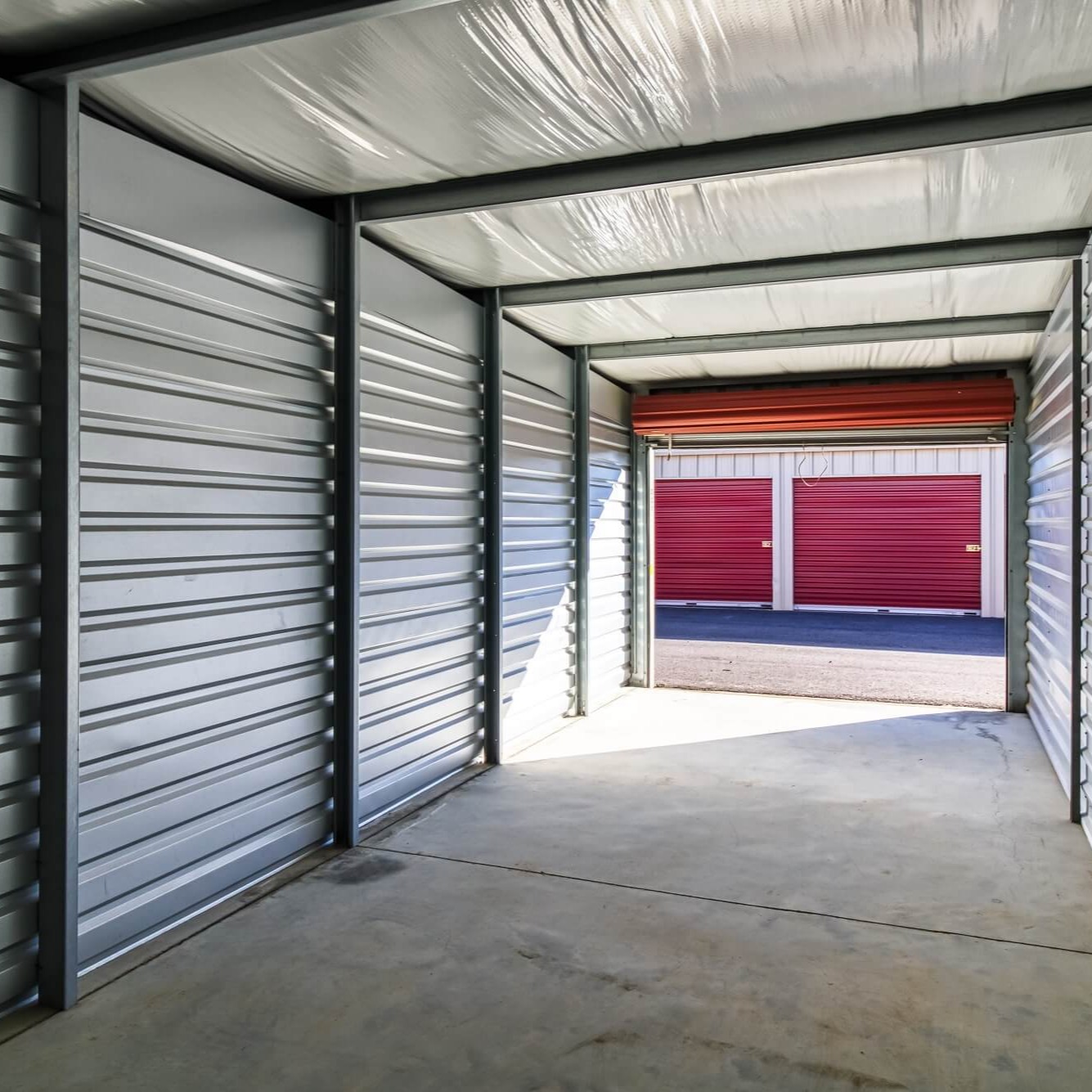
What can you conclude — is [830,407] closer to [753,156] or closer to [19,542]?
[753,156]

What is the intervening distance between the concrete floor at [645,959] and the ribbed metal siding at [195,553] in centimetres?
44

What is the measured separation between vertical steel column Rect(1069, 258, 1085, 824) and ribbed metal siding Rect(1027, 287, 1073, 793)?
0.30 feet

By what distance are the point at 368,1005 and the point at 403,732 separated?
2.38m

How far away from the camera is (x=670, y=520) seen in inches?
761

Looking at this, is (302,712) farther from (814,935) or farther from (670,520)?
(670,520)

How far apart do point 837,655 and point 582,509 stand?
213 inches

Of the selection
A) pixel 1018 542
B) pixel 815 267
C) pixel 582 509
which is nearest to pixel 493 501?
pixel 582 509

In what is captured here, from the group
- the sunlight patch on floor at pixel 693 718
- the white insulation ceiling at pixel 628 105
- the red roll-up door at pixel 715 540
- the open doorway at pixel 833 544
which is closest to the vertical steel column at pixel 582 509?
the sunlight patch on floor at pixel 693 718

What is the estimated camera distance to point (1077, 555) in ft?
17.6

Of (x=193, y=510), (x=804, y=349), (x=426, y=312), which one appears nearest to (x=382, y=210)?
(x=426, y=312)

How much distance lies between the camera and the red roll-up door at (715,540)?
18.6 m

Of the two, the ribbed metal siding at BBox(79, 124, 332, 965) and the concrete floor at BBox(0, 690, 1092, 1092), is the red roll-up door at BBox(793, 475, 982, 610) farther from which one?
the ribbed metal siding at BBox(79, 124, 332, 965)

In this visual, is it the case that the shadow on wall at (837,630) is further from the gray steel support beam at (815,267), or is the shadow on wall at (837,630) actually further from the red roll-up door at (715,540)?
the gray steel support beam at (815,267)

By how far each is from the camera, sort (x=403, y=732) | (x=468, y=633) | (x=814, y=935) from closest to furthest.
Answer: (x=814, y=935)
(x=403, y=732)
(x=468, y=633)
